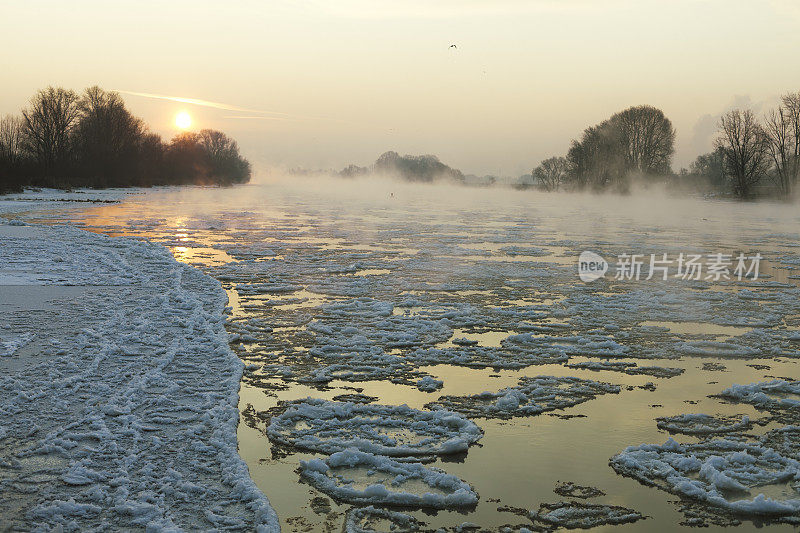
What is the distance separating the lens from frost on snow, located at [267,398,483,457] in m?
4.74

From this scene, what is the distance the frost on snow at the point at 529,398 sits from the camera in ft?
18.2

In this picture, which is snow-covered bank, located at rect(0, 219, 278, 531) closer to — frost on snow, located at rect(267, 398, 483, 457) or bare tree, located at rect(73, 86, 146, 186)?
frost on snow, located at rect(267, 398, 483, 457)

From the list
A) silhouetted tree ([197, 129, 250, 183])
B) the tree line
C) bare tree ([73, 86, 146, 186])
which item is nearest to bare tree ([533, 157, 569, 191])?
the tree line

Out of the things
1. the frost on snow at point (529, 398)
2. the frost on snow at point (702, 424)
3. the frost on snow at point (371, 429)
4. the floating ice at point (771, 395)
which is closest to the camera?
the frost on snow at point (371, 429)

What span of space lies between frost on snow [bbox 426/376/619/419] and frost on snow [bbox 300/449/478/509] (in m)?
1.19

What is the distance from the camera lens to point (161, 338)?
7570 millimetres

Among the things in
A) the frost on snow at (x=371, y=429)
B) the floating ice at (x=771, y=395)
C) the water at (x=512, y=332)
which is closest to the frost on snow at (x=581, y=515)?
the water at (x=512, y=332)

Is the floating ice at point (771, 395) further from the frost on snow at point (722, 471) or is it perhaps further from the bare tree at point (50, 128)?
the bare tree at point (50, 128)

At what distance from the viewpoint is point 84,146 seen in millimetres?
68812

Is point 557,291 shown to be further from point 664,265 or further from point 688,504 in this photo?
point 688,504

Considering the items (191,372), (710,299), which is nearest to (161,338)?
(191,372)

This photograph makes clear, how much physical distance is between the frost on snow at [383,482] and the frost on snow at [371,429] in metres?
0.19

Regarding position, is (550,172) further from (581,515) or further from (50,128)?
(581,515)

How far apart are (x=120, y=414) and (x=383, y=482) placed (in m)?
2.13
